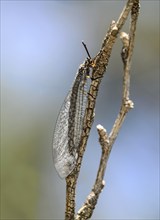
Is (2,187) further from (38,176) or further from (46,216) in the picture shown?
(46,216)

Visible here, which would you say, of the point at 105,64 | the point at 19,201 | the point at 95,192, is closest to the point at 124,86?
the point at 105,64
